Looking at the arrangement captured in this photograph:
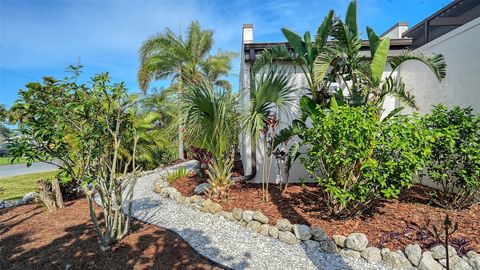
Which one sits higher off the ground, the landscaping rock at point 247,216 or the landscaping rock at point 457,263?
the landscaping rock at point 247,216

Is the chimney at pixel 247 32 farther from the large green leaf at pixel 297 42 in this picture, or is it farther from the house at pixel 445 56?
the large green leaf at pixel 297 42

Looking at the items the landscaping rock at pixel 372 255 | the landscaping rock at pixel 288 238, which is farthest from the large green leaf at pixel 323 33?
the landscaping rock at pixel 372 255

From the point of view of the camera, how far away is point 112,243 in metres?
3.90

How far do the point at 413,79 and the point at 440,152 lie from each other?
10.7 ft

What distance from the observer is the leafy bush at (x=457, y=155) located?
445 cm

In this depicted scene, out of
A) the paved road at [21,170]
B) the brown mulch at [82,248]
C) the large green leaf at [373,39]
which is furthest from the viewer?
the paved road at [21,170]

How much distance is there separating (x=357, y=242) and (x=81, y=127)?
13.2ft

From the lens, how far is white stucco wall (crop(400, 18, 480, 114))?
5.44m

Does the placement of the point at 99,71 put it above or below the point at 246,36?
Result: below

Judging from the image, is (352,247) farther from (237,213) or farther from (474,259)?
(237,213)

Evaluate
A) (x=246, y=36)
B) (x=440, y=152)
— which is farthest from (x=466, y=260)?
(x=246, y=36)

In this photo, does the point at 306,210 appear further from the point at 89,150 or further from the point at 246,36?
the point at 246,36

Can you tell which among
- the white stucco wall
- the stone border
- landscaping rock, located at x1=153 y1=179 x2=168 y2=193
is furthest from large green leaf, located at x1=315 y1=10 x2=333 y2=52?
landscaping rock, located at x1=153 y1=179 x2=168 y2=193

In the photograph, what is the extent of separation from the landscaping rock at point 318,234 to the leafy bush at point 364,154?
22.1 inches
